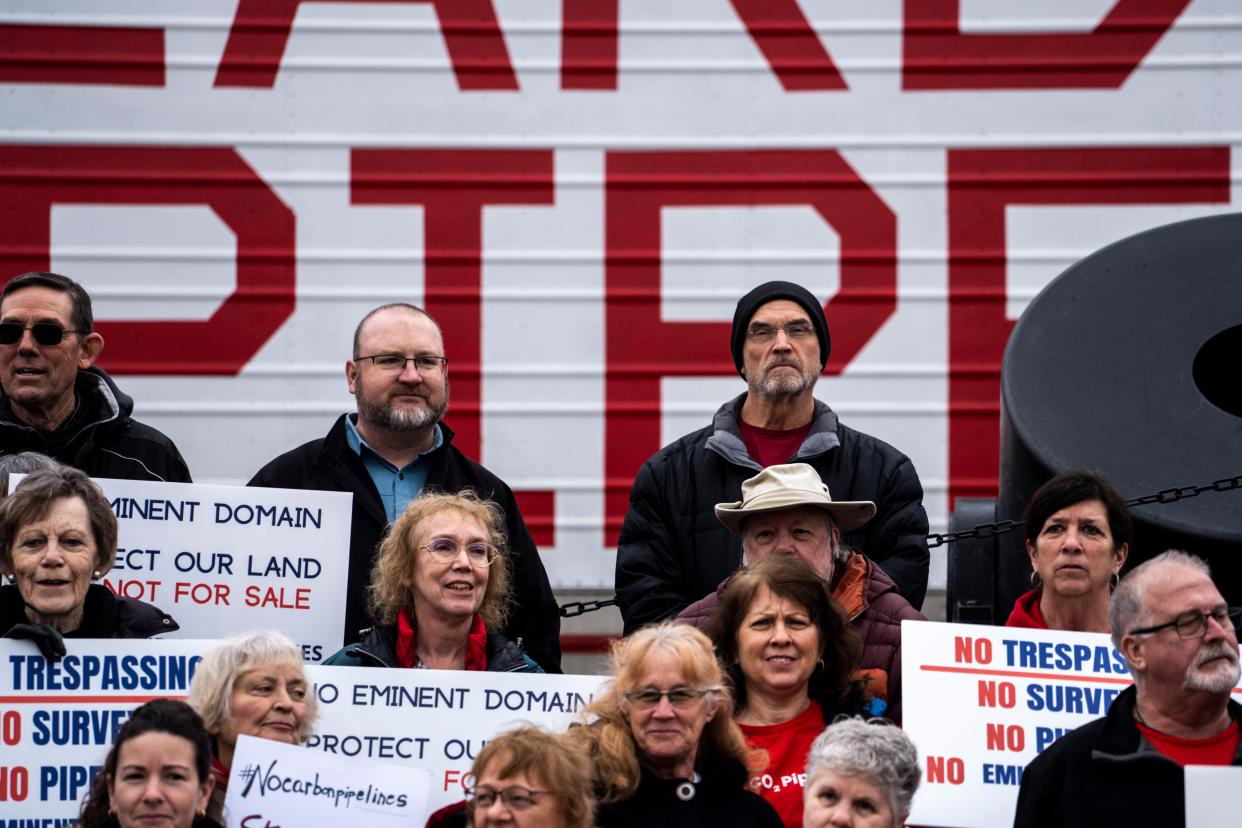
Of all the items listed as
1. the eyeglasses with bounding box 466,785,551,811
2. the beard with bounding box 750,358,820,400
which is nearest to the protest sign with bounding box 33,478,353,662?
the beard with bounding box 750,358,820,400

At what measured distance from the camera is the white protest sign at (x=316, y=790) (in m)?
4.70

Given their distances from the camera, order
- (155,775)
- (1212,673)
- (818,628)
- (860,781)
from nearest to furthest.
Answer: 1. (155,775)
2. (860,781)
3. (1212,673)
4. (818,628)

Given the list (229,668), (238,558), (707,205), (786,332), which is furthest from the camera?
(707,205)

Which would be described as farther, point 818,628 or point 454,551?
point 454,551

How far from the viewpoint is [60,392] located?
19.9 feet

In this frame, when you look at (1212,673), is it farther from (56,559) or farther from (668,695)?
(56,559)

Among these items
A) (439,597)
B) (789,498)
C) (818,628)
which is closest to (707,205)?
(789,498)

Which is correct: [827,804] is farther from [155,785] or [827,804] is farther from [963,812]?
[155,785]

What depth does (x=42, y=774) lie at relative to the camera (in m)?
5.04

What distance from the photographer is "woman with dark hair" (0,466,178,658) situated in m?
5.08

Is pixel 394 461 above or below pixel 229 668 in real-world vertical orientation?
above

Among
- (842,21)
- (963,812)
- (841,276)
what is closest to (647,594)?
(963,812)

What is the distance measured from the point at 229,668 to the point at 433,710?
652 mm

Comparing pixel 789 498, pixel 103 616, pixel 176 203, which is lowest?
pixel 103 616
